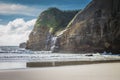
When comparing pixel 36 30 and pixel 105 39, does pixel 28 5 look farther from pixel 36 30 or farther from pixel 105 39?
pixel 105 39

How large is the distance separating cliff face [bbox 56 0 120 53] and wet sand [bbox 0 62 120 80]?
0.20 metres

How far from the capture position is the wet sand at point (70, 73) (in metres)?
2.55

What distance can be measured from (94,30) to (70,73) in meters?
0.60

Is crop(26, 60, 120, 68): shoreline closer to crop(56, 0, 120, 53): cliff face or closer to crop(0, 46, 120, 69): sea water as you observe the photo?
crop(0, 46, 120, 69): sea water

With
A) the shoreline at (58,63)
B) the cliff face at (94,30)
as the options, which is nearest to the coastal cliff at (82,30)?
the cliff face at (94,30)

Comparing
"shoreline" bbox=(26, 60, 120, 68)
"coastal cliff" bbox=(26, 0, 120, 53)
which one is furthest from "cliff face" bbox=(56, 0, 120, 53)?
"shoreline" bbox=(26, 60, 120, 68)

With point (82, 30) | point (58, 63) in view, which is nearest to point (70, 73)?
point (58, 63)

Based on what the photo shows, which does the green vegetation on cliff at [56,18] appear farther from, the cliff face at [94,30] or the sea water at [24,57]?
the sea water at [24,57]

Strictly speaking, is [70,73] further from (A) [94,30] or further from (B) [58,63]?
(A) [94,30]

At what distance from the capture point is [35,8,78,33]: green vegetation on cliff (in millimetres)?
2734

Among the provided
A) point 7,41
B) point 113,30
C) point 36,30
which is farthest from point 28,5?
point 113,30

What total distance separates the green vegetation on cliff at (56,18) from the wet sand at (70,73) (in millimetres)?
464

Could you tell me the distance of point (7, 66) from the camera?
2479 millimetres

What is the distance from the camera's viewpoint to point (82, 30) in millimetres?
2914
